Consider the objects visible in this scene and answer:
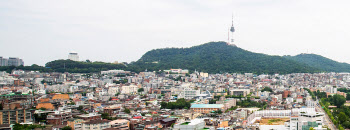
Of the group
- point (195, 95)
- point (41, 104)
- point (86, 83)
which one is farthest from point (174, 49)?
point (41, 104)

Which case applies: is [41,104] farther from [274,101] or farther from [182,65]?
[182,65]

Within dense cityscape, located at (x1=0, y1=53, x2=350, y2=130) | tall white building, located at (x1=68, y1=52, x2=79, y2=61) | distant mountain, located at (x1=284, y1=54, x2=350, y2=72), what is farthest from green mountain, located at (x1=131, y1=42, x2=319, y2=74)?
distant mountain, located at (x1=284, y1=54, x2=350, y2=72)

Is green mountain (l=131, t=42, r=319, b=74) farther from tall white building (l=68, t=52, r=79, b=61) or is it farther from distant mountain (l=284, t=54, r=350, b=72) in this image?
distant mountain (l=284, t=54, r=350, b=72)

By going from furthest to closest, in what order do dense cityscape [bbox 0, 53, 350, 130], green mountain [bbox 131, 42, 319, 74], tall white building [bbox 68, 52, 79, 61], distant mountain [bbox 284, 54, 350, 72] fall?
1. distant mountain [bbox 284, 54, 350, 72]
2. tall white building [bbox 68, 52, 79, 61]
3. green mountain [bbox 131, 42, 319, 74]
4. dense cityscape [bbox 0, 53, 350, 130]

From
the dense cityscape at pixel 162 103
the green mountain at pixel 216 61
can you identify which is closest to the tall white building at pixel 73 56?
the green mountain at pixel 216 61

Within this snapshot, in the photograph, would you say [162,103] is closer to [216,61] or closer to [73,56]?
[216,61]

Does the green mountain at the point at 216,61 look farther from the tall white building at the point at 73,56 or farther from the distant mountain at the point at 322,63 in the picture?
the distant mountain at the point at 322,63
